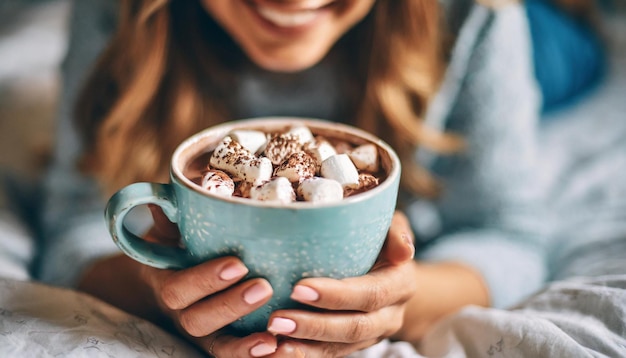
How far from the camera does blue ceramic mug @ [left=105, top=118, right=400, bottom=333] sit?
0.39 m

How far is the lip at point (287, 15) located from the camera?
25.6 inches

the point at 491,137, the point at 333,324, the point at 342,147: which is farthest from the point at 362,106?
the point at 333,324

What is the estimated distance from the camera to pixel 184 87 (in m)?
0.86

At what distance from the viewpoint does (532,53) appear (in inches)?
48.3

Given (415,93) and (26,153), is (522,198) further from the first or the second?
(26,153)

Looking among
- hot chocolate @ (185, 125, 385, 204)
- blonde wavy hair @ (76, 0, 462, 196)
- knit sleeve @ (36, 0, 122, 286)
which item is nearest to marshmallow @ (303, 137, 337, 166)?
hot chocolate @ (185, 125, 385, 204)

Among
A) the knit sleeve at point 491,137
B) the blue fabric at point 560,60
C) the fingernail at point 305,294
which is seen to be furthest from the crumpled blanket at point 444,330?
the blue fabric at point 560,60

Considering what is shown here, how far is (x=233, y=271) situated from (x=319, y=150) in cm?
13

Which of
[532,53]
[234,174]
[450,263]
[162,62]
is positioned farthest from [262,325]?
[532,53]

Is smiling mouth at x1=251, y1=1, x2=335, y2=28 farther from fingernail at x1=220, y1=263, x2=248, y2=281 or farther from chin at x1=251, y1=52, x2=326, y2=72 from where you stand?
fingernail at x1=220, y1=263, x2=248, y2=281

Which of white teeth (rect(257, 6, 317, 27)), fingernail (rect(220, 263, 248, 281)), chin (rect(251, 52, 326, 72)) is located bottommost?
fingernail (rect(220, 263, 248, 281))

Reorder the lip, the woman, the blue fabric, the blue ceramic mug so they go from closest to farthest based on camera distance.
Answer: the blue ceramic mug
the lip
the woman
the blue fabric

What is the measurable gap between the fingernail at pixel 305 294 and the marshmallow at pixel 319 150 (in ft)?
0.34

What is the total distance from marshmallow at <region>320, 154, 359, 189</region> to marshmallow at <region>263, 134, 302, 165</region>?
4 cm
